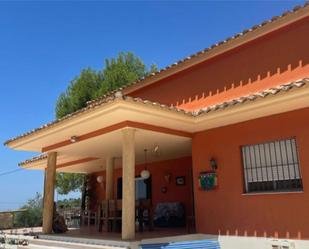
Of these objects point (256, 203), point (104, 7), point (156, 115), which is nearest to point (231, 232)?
point (256, 203)

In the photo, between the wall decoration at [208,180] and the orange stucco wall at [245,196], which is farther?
the wall decoration at [208,180]

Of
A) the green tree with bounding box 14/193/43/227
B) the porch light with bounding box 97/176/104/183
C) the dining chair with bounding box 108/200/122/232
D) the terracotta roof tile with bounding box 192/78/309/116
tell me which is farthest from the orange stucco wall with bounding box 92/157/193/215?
the green tree with bounding box 14/193/43/227

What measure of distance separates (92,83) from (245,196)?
18.0 meters

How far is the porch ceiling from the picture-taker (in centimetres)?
1052

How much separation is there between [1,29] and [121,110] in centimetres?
820

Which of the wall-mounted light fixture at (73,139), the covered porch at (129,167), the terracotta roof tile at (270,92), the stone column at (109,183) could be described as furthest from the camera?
the stone column at (109,183)

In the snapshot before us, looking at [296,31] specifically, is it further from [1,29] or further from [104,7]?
[1,29]

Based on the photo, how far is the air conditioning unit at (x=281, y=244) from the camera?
777 cm

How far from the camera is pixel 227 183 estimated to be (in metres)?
9.38

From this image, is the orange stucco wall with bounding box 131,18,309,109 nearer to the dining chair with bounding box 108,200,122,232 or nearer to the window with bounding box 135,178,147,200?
the dining chair with bounding box 108,200,122,232

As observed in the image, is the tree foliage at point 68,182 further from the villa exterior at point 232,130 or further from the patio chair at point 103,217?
the patio chair at point 103,217

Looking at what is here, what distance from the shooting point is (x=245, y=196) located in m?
8.95

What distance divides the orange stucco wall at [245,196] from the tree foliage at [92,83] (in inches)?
567

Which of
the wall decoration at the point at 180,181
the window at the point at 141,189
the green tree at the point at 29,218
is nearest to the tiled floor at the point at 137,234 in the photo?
the wall decoration at the point at 180,181
